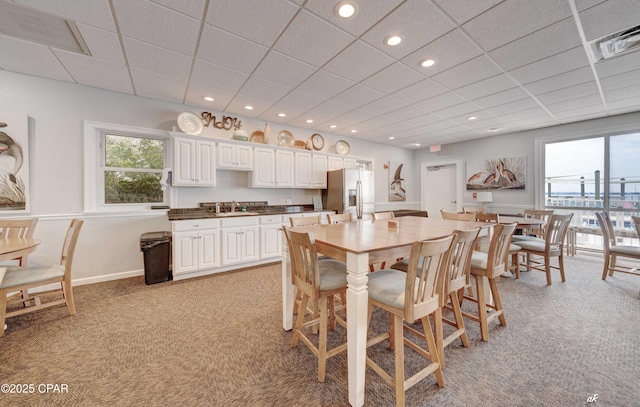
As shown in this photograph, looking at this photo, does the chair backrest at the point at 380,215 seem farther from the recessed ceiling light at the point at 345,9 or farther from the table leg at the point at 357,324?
the recessed ceiling light at the point at 345,9

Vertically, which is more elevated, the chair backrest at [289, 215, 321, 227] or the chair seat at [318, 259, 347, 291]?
the chair backrest at [289, 215, 321, 227]

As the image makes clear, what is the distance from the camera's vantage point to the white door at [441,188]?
6.47 meters

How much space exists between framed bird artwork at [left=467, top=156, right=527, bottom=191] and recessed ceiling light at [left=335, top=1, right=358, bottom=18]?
550 cm

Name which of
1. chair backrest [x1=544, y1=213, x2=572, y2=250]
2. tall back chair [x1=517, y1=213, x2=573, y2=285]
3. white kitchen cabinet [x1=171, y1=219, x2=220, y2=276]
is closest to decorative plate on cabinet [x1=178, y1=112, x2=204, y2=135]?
white kitchen cabinet [x1=171, y1=219, x2=220, y2=276]

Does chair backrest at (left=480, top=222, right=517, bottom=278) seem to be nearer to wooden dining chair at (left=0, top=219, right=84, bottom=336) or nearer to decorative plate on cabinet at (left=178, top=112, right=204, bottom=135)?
wooden dining chair at (left=0, top=219, right=84, bottom=336)

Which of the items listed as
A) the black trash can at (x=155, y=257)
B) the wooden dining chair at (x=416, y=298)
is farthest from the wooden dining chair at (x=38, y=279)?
the wooden dining chair at (x=416, y=298)

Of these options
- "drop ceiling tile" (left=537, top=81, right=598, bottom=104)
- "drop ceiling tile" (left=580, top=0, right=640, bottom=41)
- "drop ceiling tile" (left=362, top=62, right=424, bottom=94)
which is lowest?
"drop ceiling tile" (left=580, top=0, right=640, bottom=41)

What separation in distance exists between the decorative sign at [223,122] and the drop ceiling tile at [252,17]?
222 cm

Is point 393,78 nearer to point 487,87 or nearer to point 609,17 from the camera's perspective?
point 487,87

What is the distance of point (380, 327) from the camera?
7.22 ft

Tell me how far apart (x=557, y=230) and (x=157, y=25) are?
5.20 m

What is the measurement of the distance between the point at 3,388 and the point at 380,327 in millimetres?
2649

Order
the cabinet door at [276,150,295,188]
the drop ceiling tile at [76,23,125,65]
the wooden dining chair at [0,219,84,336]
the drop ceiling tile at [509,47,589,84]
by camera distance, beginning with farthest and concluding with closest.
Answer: the cabinet door at [276,150,295,188] < the drop ceiling tile at [509,47,589,84] < the drop ceiling tile at [76,23,125,65] < the wooden dining chair at [0,219,84,336]

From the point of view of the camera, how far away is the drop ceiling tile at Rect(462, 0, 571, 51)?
5.91 ft
